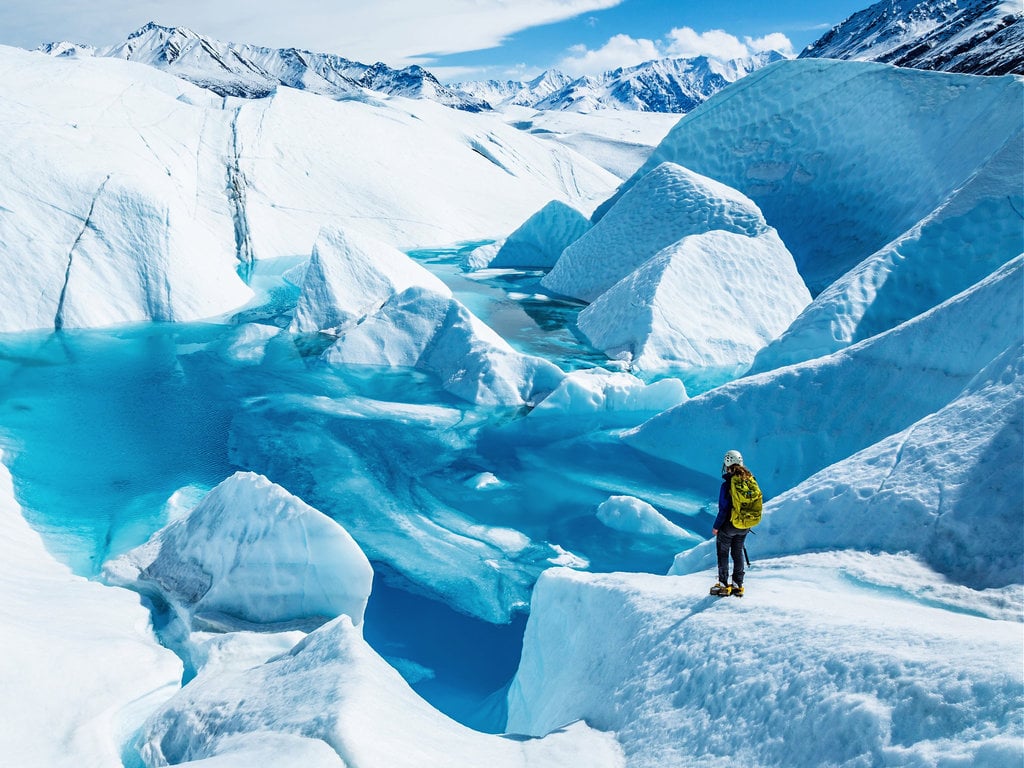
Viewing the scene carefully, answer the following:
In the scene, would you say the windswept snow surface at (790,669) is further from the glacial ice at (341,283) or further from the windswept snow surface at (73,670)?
the glacial ice at (341,283)

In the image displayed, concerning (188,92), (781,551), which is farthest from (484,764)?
(188,92)

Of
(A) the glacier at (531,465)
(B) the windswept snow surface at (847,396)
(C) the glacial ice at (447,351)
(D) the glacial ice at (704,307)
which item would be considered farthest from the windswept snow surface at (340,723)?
(D) the glacial ice at (704,307)


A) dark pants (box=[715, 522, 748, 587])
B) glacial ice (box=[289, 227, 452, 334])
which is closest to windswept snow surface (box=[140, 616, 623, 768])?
dark pants (box=[715, 522, 748, 587])

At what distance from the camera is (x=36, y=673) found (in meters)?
3.39

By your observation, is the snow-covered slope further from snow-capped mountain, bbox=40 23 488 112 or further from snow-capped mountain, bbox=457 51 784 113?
snow-capped mountain, bbox=457 51 784 113

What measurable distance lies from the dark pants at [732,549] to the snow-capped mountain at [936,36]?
36588mm

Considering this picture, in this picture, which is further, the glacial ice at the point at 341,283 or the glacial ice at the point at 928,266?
the glacial ice at the point at 341,283

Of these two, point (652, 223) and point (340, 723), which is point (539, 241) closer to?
point (652, 223)

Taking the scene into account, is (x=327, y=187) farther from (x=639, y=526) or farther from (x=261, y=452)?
(x=639, y=526)

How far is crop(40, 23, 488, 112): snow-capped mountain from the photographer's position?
8200cm

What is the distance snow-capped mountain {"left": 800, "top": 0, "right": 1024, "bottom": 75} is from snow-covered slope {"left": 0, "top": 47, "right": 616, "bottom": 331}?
2374 cm

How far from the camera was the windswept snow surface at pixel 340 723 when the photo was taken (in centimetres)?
263

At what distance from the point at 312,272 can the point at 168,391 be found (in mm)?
3166

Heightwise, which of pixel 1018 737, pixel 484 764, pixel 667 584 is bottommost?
pixel 484 764
